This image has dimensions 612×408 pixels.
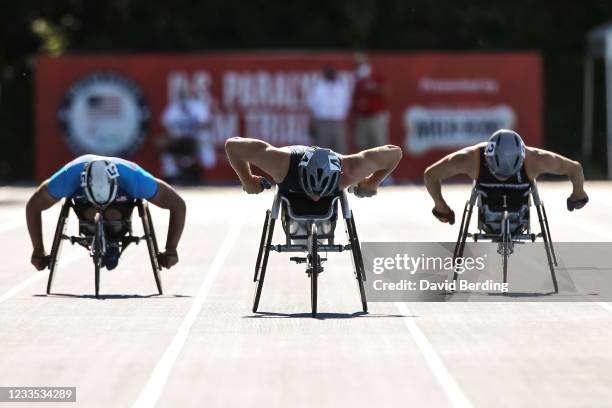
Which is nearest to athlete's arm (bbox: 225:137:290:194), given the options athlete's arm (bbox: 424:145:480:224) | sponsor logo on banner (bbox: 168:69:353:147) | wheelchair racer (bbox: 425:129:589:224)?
wheelchair racer (bbox: 425:129:589:224)

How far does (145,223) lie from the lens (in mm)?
14586

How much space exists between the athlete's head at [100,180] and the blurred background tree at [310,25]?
1017 inches

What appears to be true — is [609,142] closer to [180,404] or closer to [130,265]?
[130,265]

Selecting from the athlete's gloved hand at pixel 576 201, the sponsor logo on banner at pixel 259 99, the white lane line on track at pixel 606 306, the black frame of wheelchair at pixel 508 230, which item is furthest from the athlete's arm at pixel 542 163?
the sponsor logo on banner at pixel 259 99

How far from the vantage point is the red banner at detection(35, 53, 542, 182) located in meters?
35.5

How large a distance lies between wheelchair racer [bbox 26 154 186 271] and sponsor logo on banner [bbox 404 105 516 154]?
20.9 m

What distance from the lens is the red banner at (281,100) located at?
35531 millimetres

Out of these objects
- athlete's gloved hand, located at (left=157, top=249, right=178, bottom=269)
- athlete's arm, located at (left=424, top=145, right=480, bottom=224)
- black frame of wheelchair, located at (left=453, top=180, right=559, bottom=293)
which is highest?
athlete's arm, located at (left=424, top=145, right=480, bottom=224)

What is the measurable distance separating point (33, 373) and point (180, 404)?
143 cm

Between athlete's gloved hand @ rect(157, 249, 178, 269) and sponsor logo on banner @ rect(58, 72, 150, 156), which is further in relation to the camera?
sponsor logo on banner @ rect(58, 72, 150, 156)

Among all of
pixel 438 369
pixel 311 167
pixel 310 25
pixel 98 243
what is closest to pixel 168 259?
pixel 98 243

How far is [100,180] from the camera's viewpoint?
14375mm

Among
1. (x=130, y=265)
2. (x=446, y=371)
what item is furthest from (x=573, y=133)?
(x=446, y=371)

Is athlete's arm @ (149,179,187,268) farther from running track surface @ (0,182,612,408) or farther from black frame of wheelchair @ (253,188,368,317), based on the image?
black frame of wheelchair @ (253,188,368,317)
